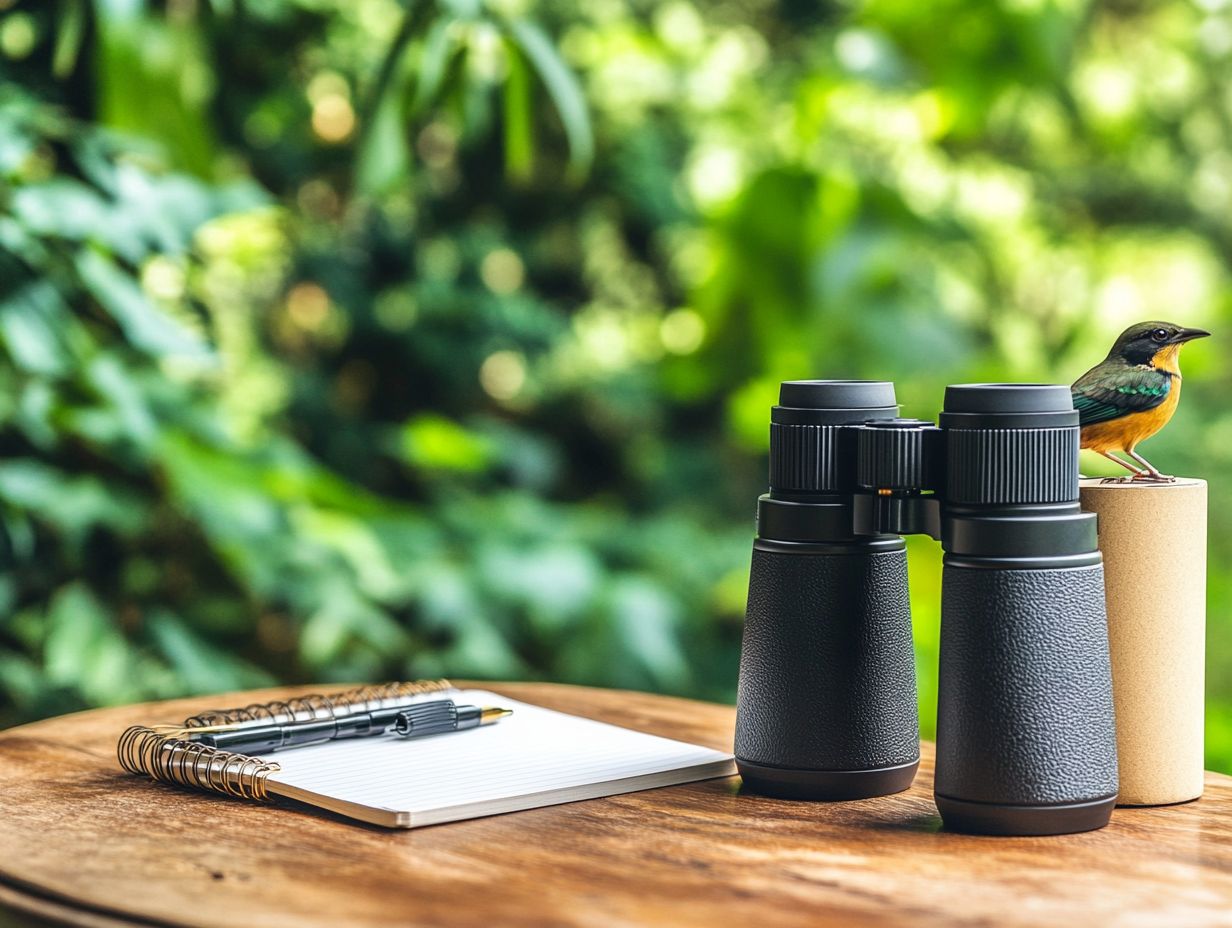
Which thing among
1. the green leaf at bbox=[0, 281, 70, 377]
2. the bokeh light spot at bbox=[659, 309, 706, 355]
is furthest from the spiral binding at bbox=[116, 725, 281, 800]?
the bokeh light spot at bbox=[659, 309, 706, 355]

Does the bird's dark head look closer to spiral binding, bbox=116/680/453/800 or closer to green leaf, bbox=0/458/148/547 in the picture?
spiral binding, bbox=116/680/453/800

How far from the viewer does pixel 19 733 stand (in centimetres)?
87

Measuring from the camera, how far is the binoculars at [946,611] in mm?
622

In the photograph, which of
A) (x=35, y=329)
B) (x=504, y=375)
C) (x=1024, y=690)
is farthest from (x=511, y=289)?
(x=1024, y=690)

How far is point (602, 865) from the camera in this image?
589mm

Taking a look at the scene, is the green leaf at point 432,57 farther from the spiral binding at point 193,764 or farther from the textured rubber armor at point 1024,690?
the textured rubber armor at point 1024,690

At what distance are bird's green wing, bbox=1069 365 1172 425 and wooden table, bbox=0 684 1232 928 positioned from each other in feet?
0.68

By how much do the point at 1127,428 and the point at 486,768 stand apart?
0.39 m

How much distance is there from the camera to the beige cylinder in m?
0.70

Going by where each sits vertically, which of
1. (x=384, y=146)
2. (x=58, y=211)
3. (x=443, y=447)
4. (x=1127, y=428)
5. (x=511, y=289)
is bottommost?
(x=1127, y=428)

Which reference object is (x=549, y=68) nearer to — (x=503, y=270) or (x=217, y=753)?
(x=217, y=753)

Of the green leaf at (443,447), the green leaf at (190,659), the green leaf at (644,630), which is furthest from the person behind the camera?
the green leaf at (443,447)

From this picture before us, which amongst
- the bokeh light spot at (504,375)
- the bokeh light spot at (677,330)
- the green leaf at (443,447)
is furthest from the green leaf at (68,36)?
the bokeh light spot at (677,330)

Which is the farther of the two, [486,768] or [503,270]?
[503,270]
